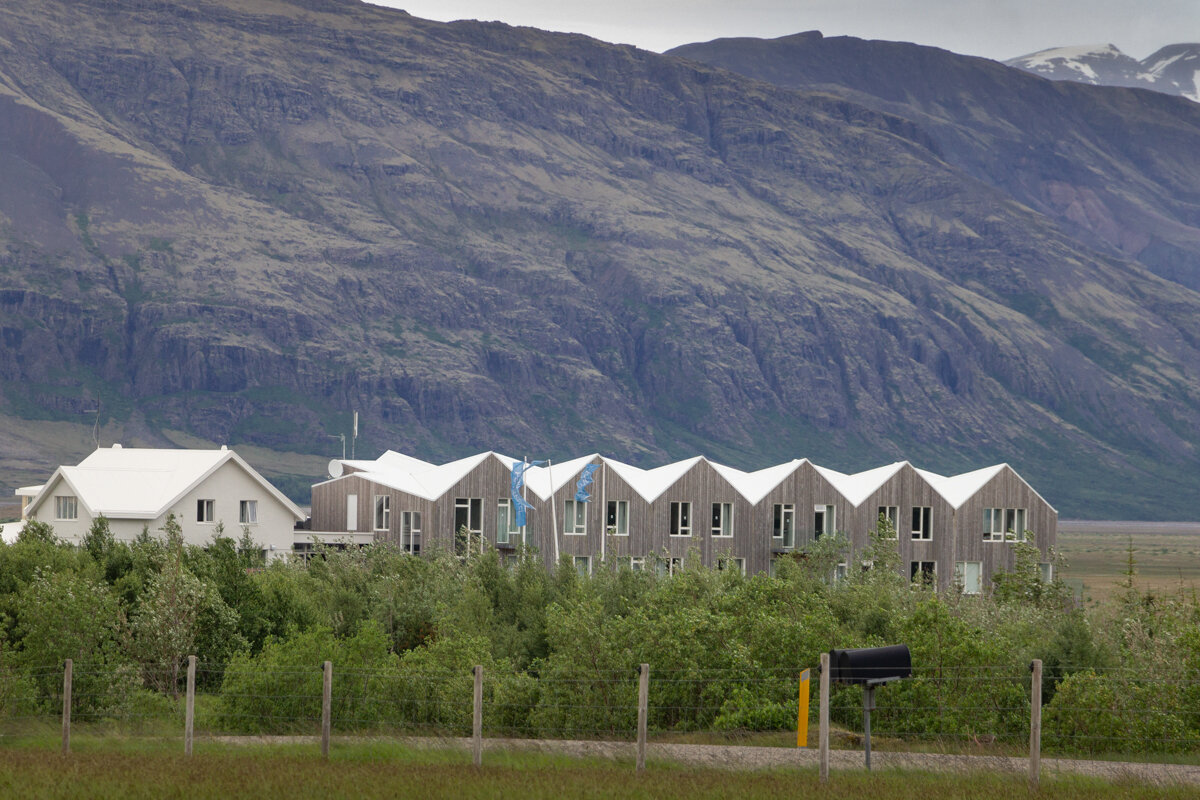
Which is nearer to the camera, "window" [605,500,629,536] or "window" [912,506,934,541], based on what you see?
"window" [605,500,629,536]

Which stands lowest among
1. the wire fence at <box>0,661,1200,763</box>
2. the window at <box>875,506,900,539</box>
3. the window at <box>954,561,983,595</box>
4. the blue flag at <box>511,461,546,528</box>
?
the window at <box>954,561,983,595</box>

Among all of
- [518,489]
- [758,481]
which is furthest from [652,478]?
[518,489]

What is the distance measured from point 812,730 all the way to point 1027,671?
21.1ft

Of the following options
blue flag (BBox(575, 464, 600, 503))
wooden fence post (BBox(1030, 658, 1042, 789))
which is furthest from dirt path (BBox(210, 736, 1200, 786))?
blue flag (BBox(575, 464, 600, 503))

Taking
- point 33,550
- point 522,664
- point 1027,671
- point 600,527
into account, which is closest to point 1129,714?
point 1027,671

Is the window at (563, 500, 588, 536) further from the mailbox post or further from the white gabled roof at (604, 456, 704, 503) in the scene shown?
the mailbox post

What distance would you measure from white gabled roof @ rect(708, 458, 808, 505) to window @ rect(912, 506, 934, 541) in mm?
7165

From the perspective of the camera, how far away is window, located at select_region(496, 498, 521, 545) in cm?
8556

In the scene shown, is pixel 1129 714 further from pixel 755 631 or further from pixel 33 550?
pixel 33 550

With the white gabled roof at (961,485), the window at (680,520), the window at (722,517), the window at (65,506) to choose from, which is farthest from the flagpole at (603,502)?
the window at (65,506)

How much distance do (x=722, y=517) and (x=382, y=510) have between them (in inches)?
782

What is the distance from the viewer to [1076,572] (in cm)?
15575

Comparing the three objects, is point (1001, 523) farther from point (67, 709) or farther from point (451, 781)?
point (451, 781)

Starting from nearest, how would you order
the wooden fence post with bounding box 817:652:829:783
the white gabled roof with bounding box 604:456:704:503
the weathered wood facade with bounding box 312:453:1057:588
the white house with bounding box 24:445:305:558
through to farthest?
the wooden fence post with bounding box 817:652:829:783, the white house with bounding box 24:445:305:558, the weathered wood facade with bounding box 312:453:1057:588, the white gabled roof with bounding box 604:456:704:503
